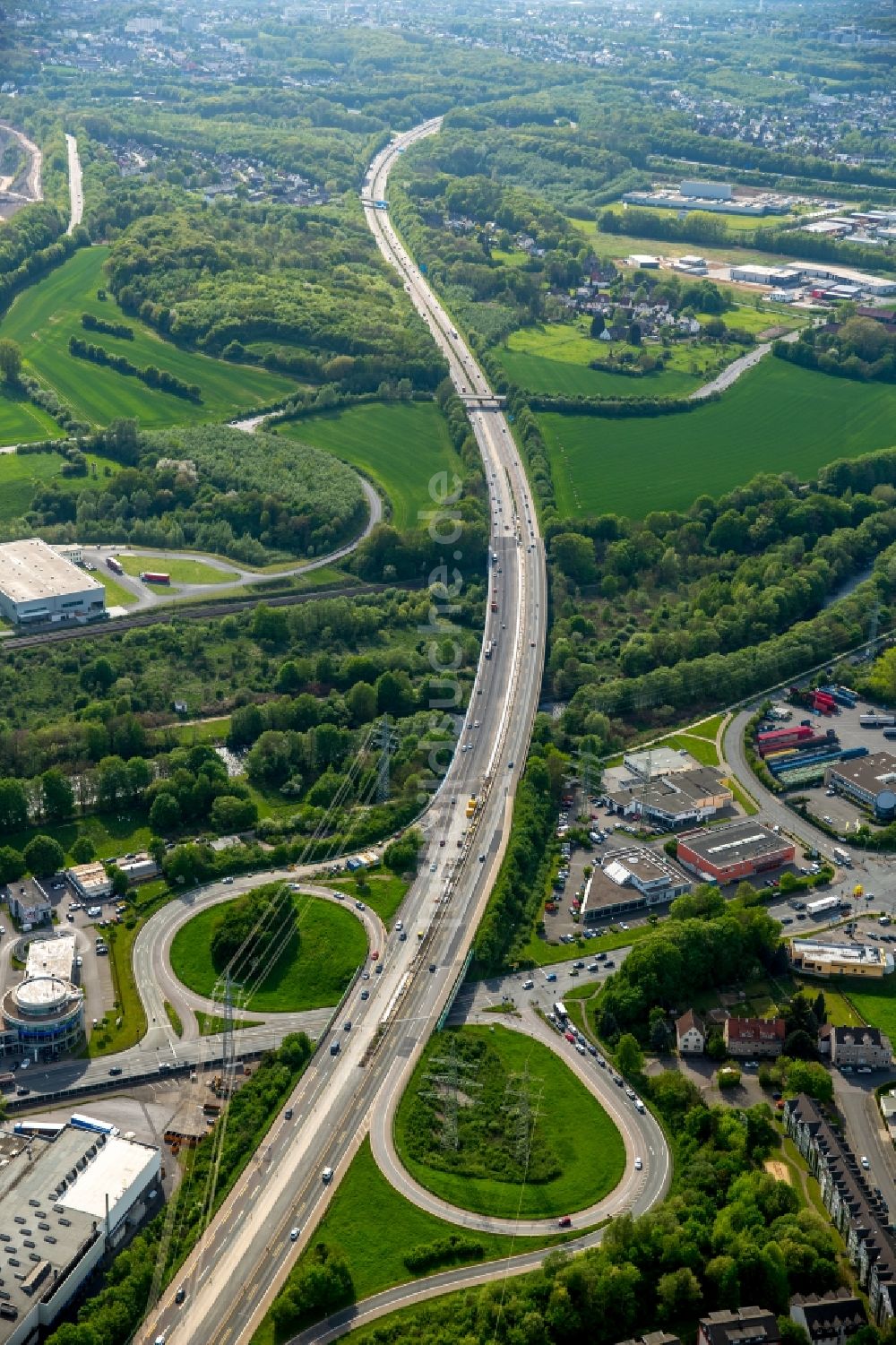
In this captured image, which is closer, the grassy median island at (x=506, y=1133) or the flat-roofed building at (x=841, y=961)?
the grassy median island at (x=506, y=1133)

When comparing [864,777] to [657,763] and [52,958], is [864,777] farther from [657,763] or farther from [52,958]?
[52,958]

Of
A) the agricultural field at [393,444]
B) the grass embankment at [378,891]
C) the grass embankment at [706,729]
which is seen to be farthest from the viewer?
the agricultural field at [393,444]

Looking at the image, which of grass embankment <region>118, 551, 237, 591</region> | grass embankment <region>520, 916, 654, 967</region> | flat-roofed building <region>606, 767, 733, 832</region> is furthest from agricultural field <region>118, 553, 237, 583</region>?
grass embankment <region>520, 916, 654, 967</region>

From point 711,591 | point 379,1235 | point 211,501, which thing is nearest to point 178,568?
point 211,501

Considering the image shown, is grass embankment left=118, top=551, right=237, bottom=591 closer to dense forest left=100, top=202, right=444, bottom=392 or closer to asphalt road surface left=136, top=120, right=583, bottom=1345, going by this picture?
asphalt road surface left=136, top=120, right=583, bottom=1345

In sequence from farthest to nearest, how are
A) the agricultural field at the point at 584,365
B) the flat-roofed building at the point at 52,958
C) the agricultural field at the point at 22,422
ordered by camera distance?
the agricultural field at the point at 584,365
the agricultural field at the point at 22,422
the flat-roofed building at the point at 52,958

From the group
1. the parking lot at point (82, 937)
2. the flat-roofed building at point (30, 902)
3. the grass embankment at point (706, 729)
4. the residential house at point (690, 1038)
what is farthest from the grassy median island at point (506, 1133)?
the grass embankment at point (706, 729)

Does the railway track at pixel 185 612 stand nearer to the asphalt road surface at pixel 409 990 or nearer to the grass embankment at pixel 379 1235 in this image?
the asphalt road surface at pixel 409 990
